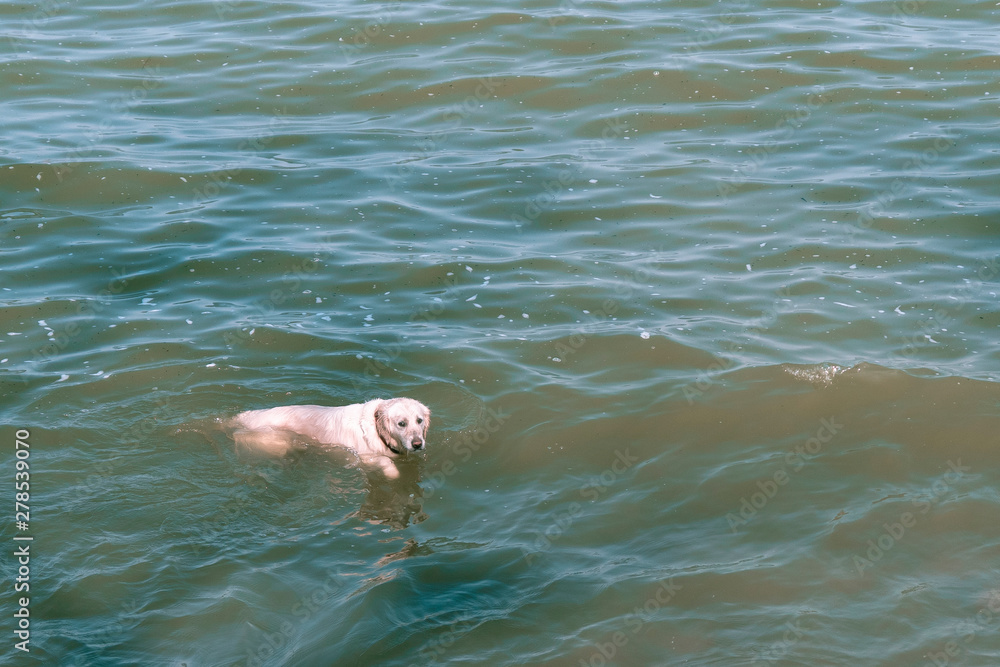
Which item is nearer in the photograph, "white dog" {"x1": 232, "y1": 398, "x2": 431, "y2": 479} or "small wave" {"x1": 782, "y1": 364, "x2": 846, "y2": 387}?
"white dog" {"x1": 232, "y1": 398, "x2": 431, "y2": 479}

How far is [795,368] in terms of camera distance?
11.4 metres

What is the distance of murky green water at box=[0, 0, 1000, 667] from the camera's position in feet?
27.6

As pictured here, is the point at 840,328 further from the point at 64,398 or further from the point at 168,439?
the point at 64,398

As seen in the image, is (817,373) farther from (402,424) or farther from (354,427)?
(354,427)

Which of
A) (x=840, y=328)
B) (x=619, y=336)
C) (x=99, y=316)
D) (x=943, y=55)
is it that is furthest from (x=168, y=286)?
(x=943, y=55)

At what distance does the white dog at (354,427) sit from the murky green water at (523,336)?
20 centimetres

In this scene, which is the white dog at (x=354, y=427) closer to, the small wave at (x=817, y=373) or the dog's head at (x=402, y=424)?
the dog's head at (x=402, y=424)

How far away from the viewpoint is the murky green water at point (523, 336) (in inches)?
331

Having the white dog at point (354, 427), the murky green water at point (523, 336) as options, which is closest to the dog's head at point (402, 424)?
the white dog at point (354, 427)

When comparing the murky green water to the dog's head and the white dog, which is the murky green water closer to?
the white dog

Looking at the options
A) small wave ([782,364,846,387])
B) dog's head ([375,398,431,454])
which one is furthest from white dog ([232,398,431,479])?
A: small wave ([782,364,846,387])

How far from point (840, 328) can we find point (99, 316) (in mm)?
8679

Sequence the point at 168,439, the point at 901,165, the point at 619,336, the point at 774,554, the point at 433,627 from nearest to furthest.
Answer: the point at 433,627, the point at 774,554, the point at 168,439, the point at 619,336, the point at 901,165

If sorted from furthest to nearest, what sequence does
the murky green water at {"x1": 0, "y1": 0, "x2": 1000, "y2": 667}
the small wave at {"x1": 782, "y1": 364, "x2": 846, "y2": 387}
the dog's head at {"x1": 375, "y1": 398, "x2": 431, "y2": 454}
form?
the small wave at {"x1": 782, "y1": 364, "x2": 846, "y2": 387} → the dog's head at {"x1": 375, "y1": 398, "x2": 431, "y2": 454} → the murky green water at {"x1": 0, "y1": 0, "x2": 1000, "y2": 667}
